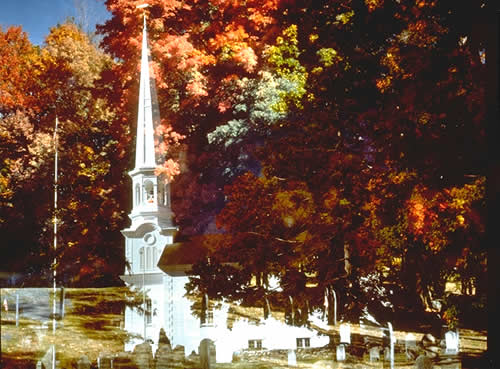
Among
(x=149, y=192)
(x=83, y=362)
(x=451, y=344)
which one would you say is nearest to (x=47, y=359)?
(x=83, y=362)

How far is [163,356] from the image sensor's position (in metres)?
6.51

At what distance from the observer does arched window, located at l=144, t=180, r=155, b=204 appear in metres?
Result: 6.53

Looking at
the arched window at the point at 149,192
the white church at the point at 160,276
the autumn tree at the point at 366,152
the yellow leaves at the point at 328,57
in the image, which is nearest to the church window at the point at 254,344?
the white church at the point at 160,276

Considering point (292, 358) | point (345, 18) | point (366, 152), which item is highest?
point (345, 18)

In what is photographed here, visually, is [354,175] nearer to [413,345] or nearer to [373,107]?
[373,107]

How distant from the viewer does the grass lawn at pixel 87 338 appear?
6.23 metres

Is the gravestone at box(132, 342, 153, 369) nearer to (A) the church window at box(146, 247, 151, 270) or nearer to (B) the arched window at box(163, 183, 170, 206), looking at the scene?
(A) the church window at box(146, 247, 151, 270)

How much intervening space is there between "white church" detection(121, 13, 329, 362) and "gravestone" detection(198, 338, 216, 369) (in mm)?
54

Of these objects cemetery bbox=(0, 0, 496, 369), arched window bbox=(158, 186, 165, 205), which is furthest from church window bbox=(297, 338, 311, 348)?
arched window bbox=(158, 186, 165, 205)

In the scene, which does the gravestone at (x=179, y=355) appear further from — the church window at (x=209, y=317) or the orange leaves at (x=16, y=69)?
the orange leaves at (x=16, y=69)

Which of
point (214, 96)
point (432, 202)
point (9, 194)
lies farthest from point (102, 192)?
point (432, 202)

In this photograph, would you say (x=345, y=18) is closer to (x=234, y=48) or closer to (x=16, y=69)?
(x=234, y=48)

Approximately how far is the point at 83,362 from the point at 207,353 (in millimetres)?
1453

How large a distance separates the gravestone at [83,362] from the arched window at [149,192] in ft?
6.50
